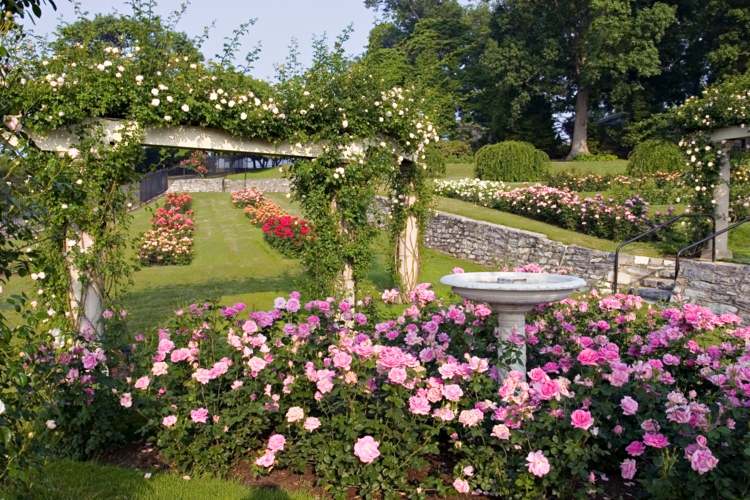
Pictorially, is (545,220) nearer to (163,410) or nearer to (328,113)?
(328,113)

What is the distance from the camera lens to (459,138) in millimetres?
37000

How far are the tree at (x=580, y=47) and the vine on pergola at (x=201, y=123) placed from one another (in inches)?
955

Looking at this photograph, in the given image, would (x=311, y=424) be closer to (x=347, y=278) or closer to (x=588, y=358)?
(x=588, y=358)

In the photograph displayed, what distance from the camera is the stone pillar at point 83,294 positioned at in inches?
217

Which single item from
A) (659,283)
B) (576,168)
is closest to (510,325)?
(659,283)

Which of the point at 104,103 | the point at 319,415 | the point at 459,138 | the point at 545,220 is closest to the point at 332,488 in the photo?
the point at 319,415

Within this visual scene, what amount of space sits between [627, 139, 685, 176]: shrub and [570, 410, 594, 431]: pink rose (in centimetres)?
1909

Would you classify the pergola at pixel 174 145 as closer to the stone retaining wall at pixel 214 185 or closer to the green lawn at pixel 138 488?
the green lawn at pixel 138 488

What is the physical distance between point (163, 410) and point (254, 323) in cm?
73

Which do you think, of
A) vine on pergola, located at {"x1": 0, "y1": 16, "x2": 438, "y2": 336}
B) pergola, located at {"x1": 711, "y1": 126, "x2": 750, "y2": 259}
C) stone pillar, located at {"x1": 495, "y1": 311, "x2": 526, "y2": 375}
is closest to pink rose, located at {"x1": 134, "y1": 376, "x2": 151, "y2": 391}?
vine on pergola, located at {"x1": 0, "y1": 16, "x2": 438, "y2": 336}

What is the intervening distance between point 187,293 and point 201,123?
16.1ft

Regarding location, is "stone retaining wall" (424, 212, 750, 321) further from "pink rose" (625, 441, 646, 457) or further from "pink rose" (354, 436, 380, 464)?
"pink rose" (354, 436, 380, 464)

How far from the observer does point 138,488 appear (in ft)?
11.0

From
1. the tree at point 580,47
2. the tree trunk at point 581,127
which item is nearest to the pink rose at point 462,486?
the tree at point 580,47
